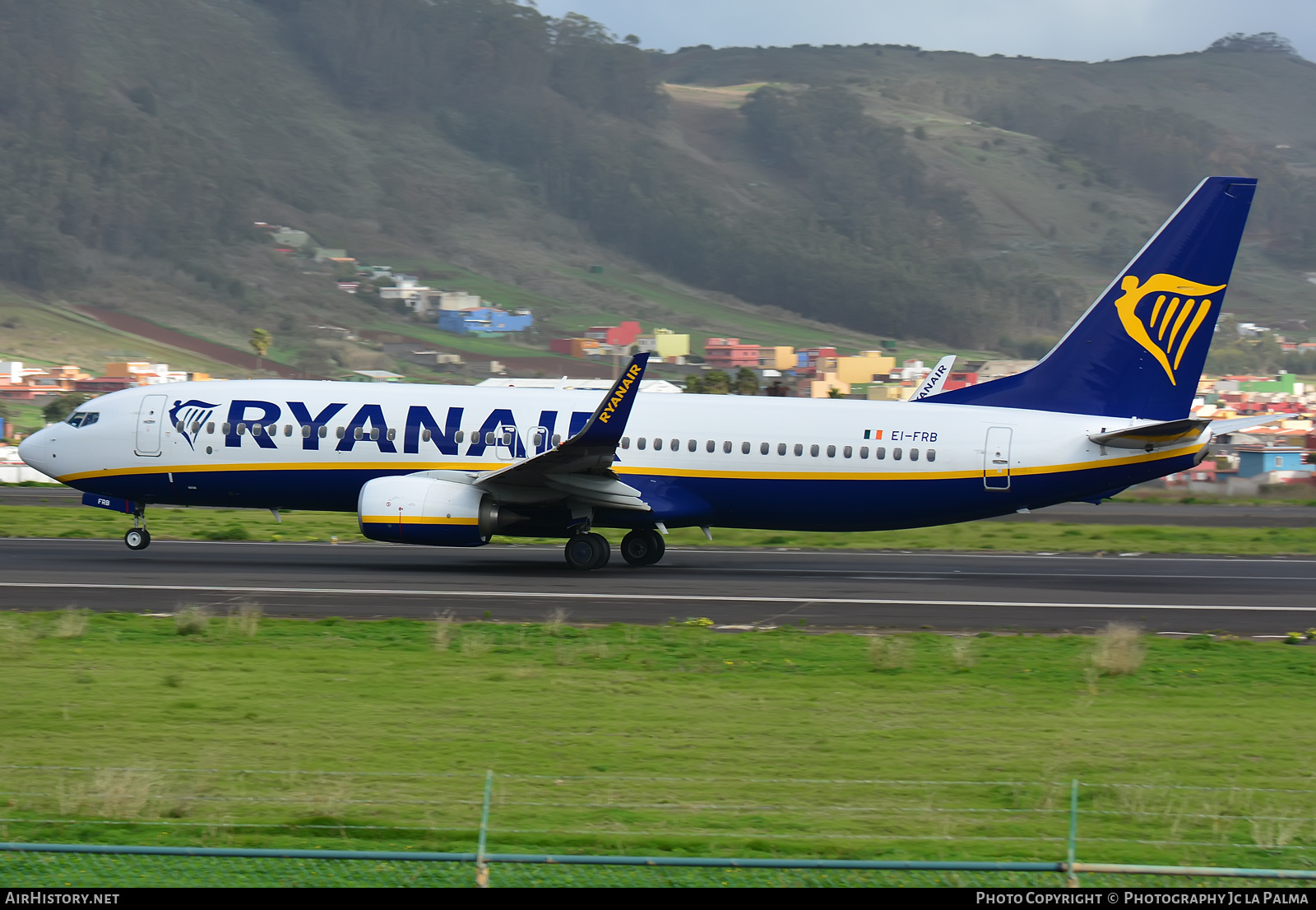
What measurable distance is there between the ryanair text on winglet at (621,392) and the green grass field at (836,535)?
453 inches

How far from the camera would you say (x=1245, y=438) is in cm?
13162

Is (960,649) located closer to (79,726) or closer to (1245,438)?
(79,726)

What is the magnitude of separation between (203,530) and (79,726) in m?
26.1

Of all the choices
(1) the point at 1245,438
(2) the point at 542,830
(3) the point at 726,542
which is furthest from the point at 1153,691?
(1) the point at 1245,438

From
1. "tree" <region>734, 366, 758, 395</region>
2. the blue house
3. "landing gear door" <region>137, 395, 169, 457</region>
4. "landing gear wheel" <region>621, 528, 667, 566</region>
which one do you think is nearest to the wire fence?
"landing gear wheel" <region>621, 528, 667, 566</region>

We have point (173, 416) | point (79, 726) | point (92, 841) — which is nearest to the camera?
point (92, 841)

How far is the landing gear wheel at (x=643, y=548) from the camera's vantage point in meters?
34.0

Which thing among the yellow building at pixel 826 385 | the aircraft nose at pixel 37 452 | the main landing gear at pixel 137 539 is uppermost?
the yellow building at pixel 826 385

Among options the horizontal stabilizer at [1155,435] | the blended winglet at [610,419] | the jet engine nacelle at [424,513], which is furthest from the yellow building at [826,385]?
the blended winglet at [610,419]

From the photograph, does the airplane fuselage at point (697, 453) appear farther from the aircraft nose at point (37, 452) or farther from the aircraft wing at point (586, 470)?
the aircraft nose at point (37, 452)

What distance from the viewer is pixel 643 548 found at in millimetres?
34062

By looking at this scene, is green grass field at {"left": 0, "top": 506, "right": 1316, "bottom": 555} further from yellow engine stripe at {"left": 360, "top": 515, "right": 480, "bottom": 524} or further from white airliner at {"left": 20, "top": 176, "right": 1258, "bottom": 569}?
yellow engine stripe at {"left": 360, "top": 515, "right": 480, "bottom": 524}

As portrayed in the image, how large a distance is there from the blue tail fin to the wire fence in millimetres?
19735

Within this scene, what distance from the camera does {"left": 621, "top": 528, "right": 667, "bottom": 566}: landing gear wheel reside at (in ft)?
112
